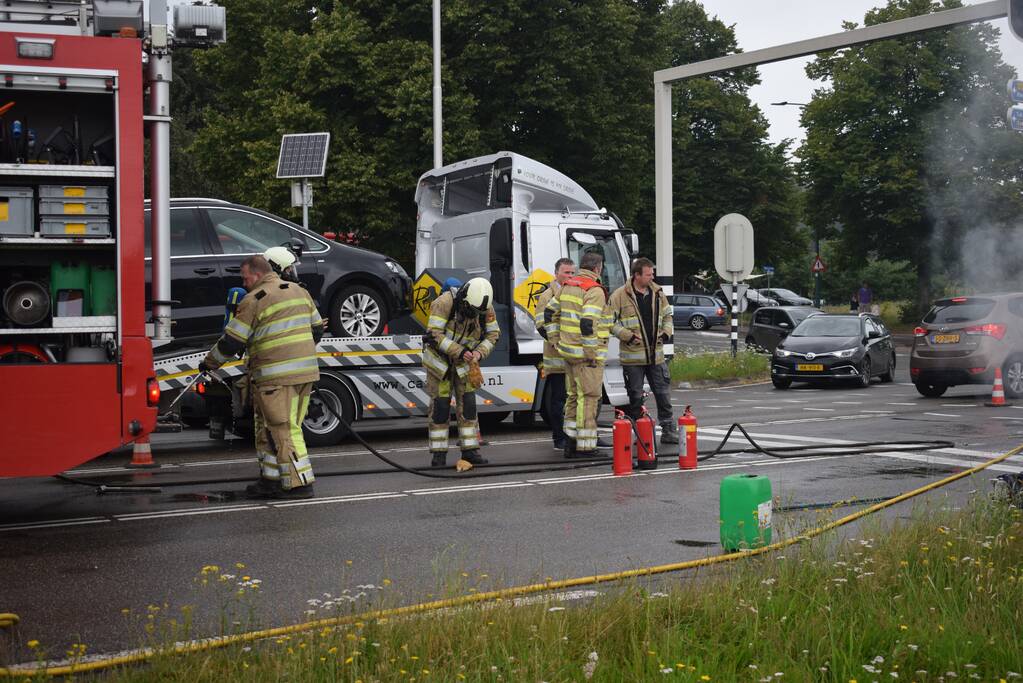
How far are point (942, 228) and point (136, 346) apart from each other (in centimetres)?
4312

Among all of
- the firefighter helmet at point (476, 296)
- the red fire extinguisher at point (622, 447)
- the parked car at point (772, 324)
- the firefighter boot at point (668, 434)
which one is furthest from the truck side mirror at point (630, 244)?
the parked car at point (772, 324)

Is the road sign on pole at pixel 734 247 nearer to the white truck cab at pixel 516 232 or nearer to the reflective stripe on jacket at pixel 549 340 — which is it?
the white truck cab at pixel 516 232

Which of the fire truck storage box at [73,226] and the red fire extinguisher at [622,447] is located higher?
the fire truck storage box at [73,226]

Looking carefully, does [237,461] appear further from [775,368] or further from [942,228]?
[942,228]

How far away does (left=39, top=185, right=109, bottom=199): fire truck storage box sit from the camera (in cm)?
824

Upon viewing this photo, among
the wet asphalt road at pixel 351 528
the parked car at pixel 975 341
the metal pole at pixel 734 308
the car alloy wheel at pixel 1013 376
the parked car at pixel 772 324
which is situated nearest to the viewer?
the wet asphalt road at pixel 351 528

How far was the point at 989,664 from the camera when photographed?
514 centimetres

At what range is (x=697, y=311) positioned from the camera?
55625mm

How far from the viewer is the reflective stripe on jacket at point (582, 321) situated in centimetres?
1231

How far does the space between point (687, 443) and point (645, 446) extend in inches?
15.2

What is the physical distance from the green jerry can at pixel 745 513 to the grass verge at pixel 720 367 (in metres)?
18.5

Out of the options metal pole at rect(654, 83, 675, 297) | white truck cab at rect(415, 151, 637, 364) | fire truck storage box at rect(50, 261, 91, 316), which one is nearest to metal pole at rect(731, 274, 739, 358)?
metal pole at rect(654, 83, 675, 297)

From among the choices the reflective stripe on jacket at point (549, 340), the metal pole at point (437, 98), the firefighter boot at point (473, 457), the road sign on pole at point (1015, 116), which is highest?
the metal pole at point (437, 98)

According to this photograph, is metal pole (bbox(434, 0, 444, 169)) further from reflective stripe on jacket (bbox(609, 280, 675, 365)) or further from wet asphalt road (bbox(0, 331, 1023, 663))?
reflective stripe on jacket (bbox(609, 280, 675, 365))
